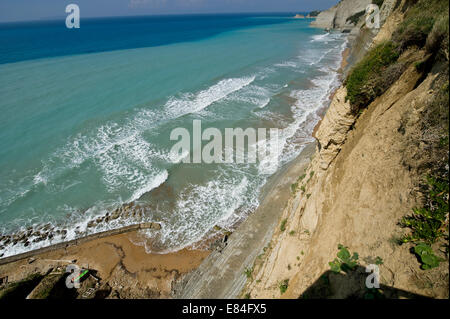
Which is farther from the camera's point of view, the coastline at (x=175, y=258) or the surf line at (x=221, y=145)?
the surf line at (x=221, y=145)

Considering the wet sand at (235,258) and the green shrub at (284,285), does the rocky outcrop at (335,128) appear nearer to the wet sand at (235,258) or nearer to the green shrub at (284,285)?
the green shrub at (284,285)

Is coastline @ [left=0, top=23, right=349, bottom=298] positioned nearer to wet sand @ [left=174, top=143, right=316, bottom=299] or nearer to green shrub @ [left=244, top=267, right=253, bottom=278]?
wet sand @ [left=174, top=143, right=316, bottom=299]

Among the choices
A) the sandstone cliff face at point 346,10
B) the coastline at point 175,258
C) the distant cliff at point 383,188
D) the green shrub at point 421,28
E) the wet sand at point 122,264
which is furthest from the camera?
the sandstone cliff face at point 346,10

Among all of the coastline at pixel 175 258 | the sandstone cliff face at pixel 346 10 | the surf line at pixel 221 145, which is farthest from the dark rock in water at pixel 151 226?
the sandstone cliff face at pixel 346 10

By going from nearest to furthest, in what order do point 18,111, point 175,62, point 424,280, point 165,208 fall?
point 424,280, point 165,208, point 18,111, point 175,62

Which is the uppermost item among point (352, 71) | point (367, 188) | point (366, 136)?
point (352, 71)
